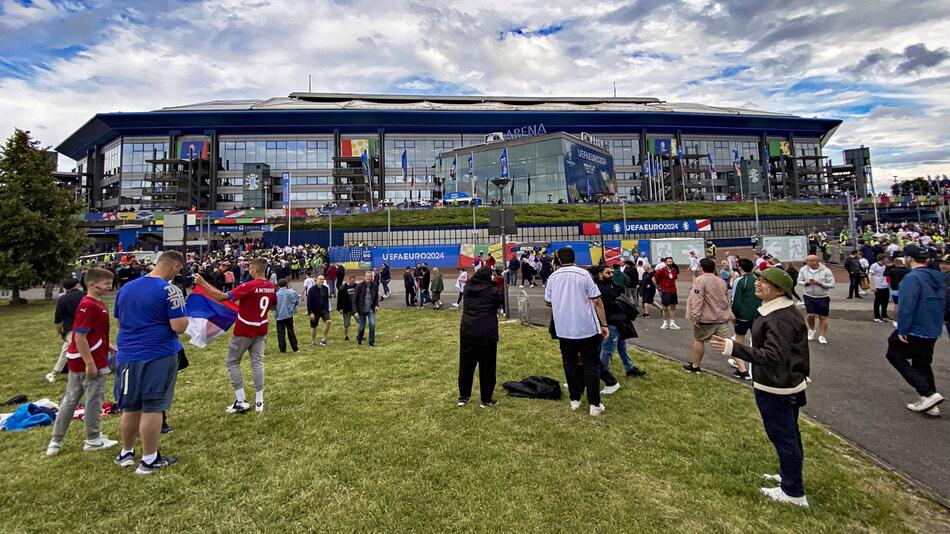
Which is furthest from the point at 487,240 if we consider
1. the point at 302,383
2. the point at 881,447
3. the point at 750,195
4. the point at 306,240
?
the point at 750,195

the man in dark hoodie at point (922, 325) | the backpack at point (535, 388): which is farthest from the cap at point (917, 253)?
the backpack at point (535, 388)

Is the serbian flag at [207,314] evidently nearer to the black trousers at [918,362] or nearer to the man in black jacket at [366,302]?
the man in black jacket at [366,302]

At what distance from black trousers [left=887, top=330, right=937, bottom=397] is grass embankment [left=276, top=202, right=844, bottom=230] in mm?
36264

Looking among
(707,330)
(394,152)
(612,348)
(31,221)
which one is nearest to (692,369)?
(707,330)

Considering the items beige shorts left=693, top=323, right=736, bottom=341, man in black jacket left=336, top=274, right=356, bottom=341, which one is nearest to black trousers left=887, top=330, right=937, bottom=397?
beige shorts left=693, top=323, right=736, bottom=341

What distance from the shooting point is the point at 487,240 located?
3900 centimetres

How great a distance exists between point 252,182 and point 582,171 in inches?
2087

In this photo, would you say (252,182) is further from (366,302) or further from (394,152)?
(366,302)

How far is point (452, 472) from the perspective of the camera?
12.4ft

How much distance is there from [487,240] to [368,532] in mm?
36373

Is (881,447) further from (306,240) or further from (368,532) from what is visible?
(306,240)

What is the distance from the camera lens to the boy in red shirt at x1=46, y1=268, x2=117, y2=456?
4.16 meters

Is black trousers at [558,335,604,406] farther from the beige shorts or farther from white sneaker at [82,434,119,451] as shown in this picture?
white sneaker at [82,434,119,451]

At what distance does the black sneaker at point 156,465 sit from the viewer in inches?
151
